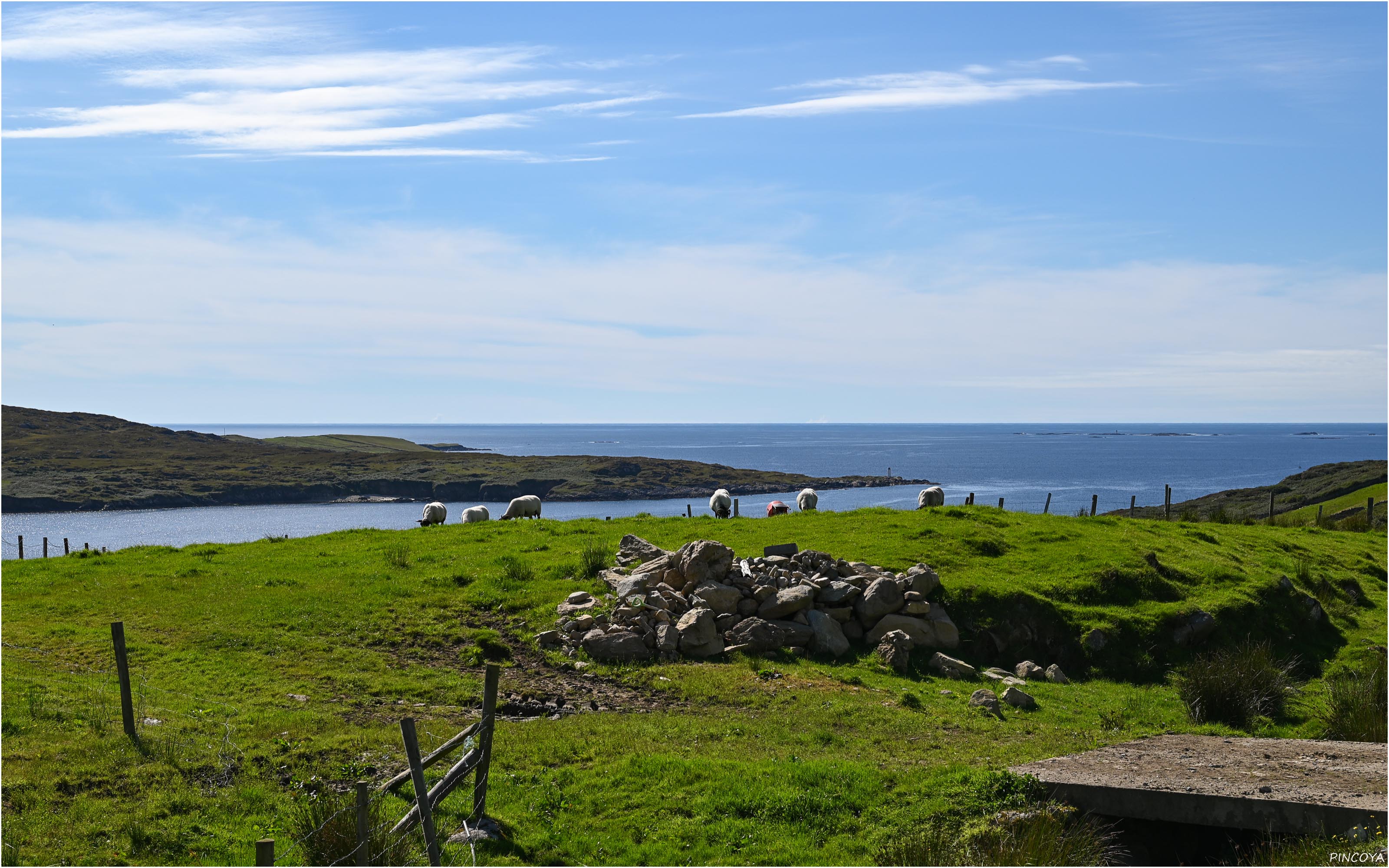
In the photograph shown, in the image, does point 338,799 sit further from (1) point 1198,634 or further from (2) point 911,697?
(1) point 1198,634

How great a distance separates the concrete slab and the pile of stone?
832 centimetres

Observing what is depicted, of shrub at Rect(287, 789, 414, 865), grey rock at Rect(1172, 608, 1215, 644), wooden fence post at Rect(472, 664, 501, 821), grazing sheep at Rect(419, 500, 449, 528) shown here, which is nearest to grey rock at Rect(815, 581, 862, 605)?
grey rock at Rect(1172, 608, 1215, 644)

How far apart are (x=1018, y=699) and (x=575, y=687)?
9.76 metres

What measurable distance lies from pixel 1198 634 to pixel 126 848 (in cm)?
2495

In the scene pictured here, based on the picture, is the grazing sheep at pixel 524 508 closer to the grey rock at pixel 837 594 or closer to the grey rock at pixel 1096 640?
the grey rock at pixel 837 594

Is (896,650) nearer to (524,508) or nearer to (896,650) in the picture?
(896,650)

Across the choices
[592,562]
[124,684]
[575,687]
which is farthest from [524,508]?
[124,684]

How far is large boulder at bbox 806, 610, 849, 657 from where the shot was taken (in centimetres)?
2370

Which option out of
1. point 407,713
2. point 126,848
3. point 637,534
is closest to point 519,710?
point 407,713

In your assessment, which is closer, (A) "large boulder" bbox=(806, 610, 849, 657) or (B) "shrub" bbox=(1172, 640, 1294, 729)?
(B) "shrub" bbox=(1172, 640, 1294, 729)

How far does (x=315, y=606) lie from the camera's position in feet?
83.9

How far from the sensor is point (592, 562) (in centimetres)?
2842

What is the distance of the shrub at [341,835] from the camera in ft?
36.1

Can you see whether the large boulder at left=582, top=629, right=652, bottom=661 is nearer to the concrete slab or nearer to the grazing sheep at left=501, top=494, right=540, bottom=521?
the concrete slab
